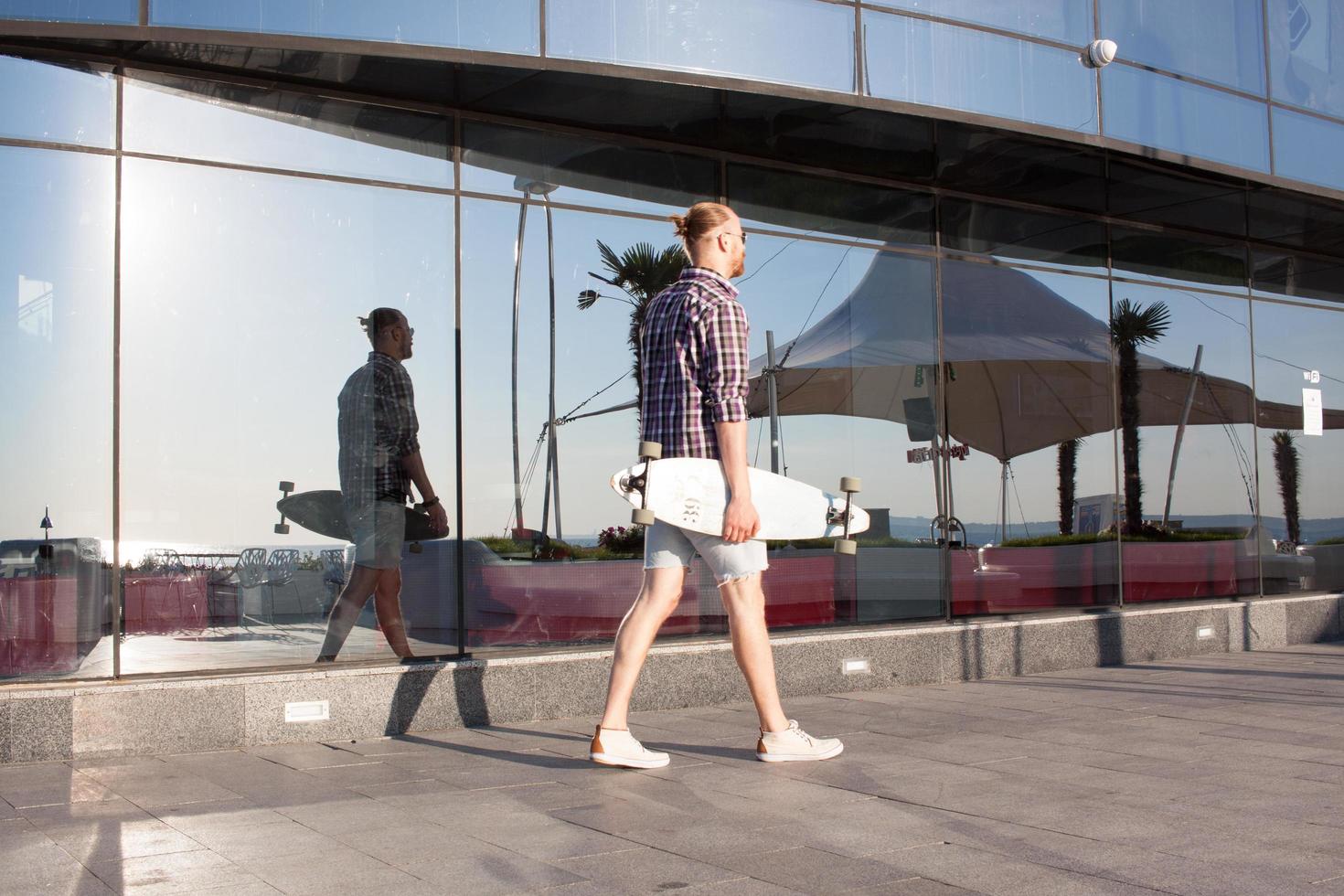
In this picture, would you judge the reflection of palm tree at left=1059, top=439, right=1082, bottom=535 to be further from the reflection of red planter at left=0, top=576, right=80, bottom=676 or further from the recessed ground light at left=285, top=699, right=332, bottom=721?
the reflection of red planter at left=0, top=576, right=80, bottom=676

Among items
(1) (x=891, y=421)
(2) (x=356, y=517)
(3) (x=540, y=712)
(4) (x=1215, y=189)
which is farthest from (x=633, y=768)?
(4) (x=1215, y=189)

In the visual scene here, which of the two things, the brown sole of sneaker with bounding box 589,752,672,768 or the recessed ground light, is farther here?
the recessed ground light

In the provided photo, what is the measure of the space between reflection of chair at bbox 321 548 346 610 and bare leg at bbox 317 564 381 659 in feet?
0.09

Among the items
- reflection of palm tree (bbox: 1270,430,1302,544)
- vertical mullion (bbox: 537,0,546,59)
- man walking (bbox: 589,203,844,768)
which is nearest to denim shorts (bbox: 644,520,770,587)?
man walking (bbox: 589,203,844,768)

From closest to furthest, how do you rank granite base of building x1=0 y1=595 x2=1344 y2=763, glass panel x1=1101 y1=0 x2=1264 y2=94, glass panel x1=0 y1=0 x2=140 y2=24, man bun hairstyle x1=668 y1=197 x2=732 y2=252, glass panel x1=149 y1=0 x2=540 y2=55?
man bun hairstyle x1=668 y1=197 x2=732 y2=252
glass panel x1=0 y1=0 x2=140 y2=24
granite base of building x1=0 y1=595 x2=1344 y2=763
glass panel x1=149 y1=0 x2=540 y2=55
glass panel x1=1101 y1=0 x2=1264 y2=94

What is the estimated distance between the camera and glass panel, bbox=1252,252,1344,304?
11570 mm

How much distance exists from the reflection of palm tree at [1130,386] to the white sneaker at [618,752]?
6476 mm

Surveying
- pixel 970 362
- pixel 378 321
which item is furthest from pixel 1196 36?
pixel 378 321

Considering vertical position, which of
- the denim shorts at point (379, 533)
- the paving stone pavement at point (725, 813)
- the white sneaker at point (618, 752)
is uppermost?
the denim shorts at point (379, 533)

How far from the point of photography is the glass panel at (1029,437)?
9.27 meters

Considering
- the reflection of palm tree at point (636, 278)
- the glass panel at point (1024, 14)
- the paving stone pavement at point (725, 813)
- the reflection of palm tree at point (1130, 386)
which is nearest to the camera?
the paving stone pavement at point (725, 813)

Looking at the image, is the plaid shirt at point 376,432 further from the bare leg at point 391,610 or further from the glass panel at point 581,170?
the glass panel at point 581,170

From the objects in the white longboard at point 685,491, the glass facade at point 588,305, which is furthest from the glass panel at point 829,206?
the white longboard at point 685,491

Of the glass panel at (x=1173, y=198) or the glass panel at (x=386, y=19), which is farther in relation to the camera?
the glass panel at (x=1173, y=198)
